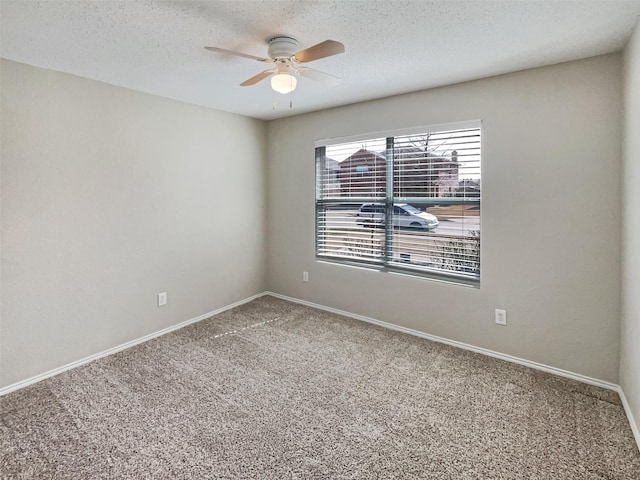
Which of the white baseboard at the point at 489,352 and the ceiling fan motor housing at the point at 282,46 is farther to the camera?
the white baseboard at the point at 489,352

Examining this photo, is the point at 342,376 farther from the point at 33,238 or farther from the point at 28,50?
the point at 28,50

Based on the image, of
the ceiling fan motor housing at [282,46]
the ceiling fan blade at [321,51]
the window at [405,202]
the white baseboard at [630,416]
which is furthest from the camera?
the window at [405,202]

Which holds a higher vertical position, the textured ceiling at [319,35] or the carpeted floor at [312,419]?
the textured ceiling at [319,35]

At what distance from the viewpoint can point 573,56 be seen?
2346 mm

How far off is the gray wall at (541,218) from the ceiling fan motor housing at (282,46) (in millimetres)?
1551

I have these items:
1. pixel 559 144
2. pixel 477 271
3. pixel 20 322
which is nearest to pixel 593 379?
pixel 477 271

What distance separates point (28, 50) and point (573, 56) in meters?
3.61

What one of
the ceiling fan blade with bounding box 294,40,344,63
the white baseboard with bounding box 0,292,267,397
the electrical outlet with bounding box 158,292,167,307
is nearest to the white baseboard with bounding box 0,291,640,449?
the white baseboard with bounding box 0,292,267,397

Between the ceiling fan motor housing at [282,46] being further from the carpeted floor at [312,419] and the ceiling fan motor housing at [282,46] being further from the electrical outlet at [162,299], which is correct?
the electrical outlet at [162,299]

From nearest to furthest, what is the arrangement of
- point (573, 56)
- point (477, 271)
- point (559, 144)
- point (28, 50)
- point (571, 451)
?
point (571, 451) < point (28, 50) < point (573, 56) < point (559, 144) < point (477, 271)

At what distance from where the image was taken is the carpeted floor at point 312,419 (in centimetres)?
174

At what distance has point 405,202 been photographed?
136 inches

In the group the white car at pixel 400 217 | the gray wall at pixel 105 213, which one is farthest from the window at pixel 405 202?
the gray wall at pixel 105 213

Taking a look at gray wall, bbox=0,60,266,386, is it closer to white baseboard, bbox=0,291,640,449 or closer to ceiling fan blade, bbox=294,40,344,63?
white baseboard, bbox=0,291,640,449
